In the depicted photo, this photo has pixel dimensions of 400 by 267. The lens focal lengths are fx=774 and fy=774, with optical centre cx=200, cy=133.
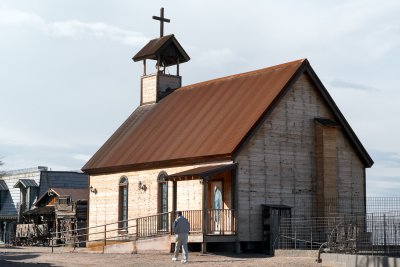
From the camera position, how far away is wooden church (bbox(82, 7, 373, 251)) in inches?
1264

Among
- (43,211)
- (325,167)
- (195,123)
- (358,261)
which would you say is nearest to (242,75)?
(195,123)

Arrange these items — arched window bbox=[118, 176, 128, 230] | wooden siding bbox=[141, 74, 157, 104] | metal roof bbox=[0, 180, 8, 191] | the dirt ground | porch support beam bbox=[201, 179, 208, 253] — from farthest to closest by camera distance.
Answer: metal roof bbox=[0, 180, 8, 191], wooden siding bbox=[141, 74, 157, 104], arched window bbox=[118, 176, 128, 230], porch support beam bbox=[201, 179, 208, 253], the dirt ground

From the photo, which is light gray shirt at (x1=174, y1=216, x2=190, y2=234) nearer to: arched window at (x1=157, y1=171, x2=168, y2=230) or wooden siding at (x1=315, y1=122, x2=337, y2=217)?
arched window at (x1=157, y1=171, x2=168, y2=230)

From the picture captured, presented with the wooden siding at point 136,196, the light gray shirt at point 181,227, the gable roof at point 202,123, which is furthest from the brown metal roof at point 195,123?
the light gray shirt at point 181,227

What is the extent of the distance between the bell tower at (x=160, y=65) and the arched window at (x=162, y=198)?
7954mm

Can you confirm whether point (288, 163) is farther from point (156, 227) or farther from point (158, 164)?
point (156, 227)

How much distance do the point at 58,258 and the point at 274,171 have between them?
32.1 feet

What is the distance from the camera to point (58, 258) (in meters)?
31.4

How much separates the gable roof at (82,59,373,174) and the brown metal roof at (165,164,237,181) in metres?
0.48

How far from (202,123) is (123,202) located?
6.89 m

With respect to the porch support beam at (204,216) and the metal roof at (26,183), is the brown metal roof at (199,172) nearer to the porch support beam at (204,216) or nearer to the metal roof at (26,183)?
the porch support beam at (204,216)

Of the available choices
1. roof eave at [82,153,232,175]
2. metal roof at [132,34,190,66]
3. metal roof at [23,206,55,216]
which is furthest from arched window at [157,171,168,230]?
metal roof at [23,206,55,216]

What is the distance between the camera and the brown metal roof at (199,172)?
30625mm

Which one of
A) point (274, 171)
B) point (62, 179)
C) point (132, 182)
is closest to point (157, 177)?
point (132, 182)
